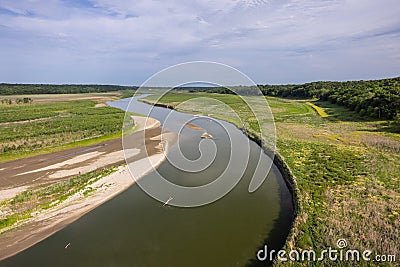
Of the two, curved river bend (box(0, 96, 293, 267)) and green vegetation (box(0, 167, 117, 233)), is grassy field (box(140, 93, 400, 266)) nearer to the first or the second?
curved river bend (box(0, 96, 293, 267))

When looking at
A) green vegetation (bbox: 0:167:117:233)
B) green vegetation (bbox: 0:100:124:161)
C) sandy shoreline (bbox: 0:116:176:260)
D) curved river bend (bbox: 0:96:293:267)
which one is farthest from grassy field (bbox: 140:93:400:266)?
green vegetation (bbox: 0:100:124:161)

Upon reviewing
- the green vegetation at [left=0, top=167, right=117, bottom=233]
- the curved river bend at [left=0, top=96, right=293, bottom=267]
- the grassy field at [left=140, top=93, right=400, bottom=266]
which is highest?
the grassy field at [left=140, top=93, right=400, bottom=266]

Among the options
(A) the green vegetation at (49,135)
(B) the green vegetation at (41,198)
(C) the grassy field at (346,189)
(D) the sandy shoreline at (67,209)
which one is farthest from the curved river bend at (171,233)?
(A) the green vegetation at (49,135)

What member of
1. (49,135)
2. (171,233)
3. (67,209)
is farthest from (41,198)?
(49,135)

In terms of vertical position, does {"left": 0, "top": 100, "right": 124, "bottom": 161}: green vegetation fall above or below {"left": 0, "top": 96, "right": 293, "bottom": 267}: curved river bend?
above

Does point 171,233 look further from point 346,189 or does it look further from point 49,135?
point 49,135

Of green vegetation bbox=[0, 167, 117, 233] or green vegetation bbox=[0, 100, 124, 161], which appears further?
green vegetation bbox=[0, 100, 124, 161]
